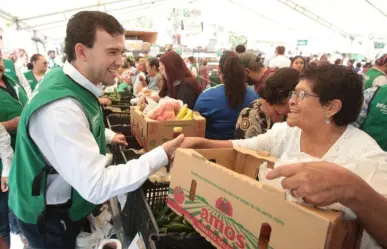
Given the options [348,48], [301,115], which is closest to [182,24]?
[301,115]

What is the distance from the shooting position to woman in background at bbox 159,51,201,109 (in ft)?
9.70

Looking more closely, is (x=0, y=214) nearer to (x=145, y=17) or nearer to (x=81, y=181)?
(x=81, y=181)

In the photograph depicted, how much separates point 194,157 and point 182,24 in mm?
8824

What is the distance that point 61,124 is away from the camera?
45.4 inches

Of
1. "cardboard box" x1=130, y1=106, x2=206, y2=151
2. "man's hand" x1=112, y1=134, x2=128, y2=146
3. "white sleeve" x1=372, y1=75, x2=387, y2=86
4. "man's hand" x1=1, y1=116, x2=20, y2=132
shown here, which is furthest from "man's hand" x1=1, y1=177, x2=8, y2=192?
"white sleeve" x1=372, y1=75, x2=387, y2=86

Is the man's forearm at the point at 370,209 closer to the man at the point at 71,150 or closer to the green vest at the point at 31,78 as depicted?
the man at the point at 71,150

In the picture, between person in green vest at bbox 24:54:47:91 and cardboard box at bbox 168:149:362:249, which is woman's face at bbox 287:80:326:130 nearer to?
cardboard box at bbox 168:149:362:249

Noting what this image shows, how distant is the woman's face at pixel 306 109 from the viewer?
1272 mm

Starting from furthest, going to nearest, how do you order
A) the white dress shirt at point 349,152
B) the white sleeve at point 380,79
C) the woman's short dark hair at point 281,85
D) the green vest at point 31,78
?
the green vest at point 31,78, the white sleeve at point 380,79, the woman's short dark hair at point 281,85, the white dress shirt at point 349,152

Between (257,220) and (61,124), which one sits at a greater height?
(61,124)

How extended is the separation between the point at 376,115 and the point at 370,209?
1.78 metres

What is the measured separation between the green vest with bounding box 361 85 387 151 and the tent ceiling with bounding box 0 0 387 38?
8335 millimetres

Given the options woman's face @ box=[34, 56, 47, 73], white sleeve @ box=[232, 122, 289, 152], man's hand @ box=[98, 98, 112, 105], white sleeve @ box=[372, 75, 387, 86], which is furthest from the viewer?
woman's face @ box=[34, 56, 47, 73]

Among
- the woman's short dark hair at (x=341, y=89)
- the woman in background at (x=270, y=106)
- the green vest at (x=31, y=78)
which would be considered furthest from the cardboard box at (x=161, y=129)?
the green vest at (x=31, y=78)
